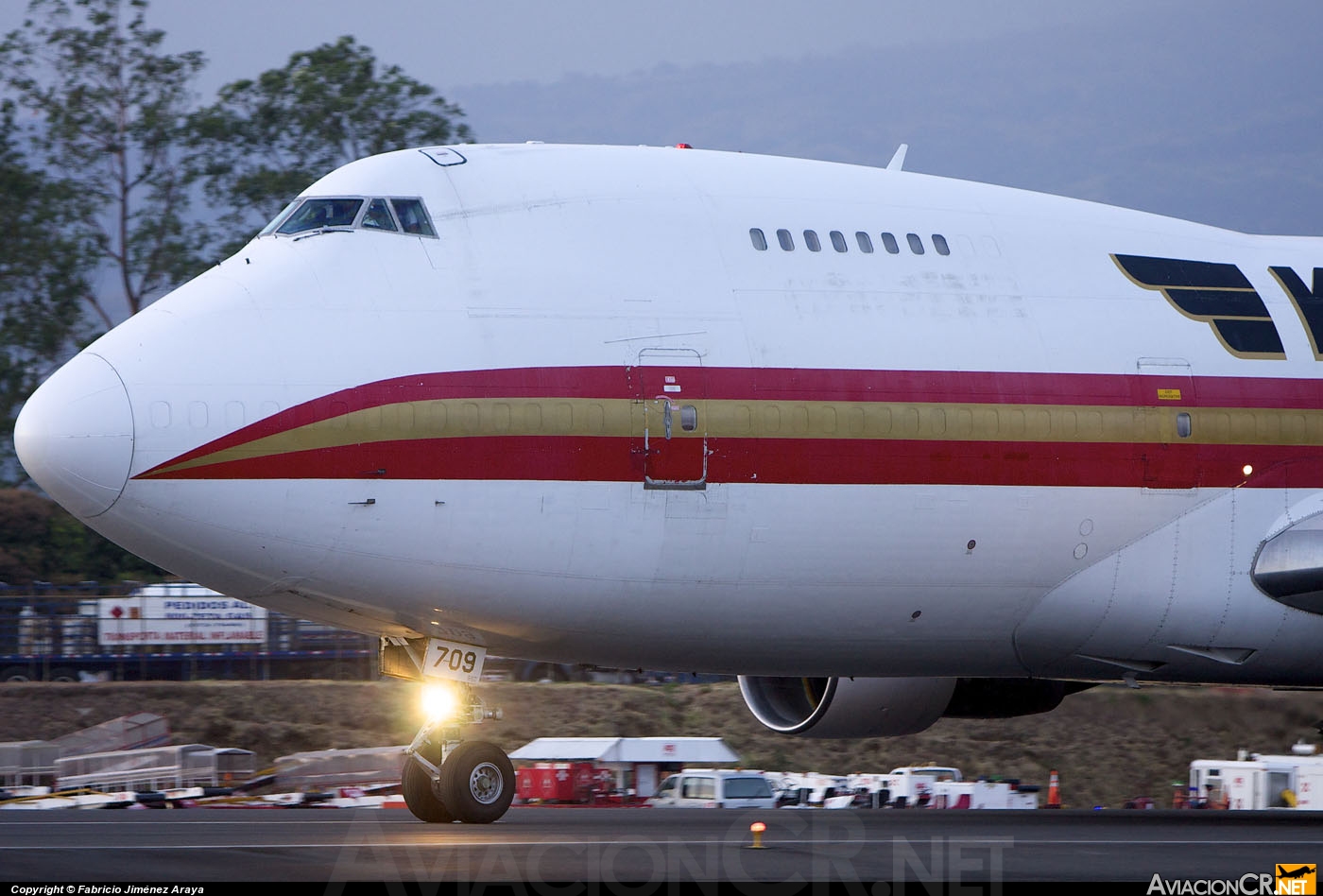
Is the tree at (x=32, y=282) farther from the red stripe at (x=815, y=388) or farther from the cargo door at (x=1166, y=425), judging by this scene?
the cargo door at (x=1166, y=425)

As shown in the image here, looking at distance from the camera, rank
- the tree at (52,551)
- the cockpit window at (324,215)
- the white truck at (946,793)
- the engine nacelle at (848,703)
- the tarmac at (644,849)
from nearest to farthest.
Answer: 1. the tarmac at (644,849)
2. the cockpit window at (324,215)
3. the engine nacelle at (848,703)
4. the white truck at (946,793)
5. the tree at (52,551)

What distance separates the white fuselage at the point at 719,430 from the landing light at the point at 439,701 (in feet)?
1.66

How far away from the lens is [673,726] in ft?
115

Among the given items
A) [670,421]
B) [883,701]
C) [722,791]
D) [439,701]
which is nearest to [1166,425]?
[883,701]

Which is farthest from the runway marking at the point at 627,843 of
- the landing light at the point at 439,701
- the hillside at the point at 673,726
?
the hillside at the point at 673,726

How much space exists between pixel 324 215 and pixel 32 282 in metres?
37.5

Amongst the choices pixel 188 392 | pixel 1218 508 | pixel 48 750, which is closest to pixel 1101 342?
pixel 1218 508

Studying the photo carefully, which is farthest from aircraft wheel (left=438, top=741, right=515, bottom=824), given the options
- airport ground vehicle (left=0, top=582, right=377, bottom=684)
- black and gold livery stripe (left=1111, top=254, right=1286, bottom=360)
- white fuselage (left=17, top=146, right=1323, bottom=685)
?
airport ground vehicle (left=0, top=582, right=377, bottom=684)

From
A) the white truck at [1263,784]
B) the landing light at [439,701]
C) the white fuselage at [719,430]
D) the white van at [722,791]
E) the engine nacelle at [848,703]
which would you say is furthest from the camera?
the white van at [722,791]

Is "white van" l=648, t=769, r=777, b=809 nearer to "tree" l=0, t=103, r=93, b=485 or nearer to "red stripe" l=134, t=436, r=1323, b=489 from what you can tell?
"red stripe" l=134, t=436, r=1323, b=489

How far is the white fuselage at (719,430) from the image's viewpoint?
1400 centimetres

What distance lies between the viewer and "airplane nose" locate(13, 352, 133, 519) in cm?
1334

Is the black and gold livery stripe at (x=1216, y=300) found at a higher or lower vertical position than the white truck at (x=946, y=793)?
higher

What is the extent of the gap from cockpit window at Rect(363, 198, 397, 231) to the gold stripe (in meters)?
1.80
